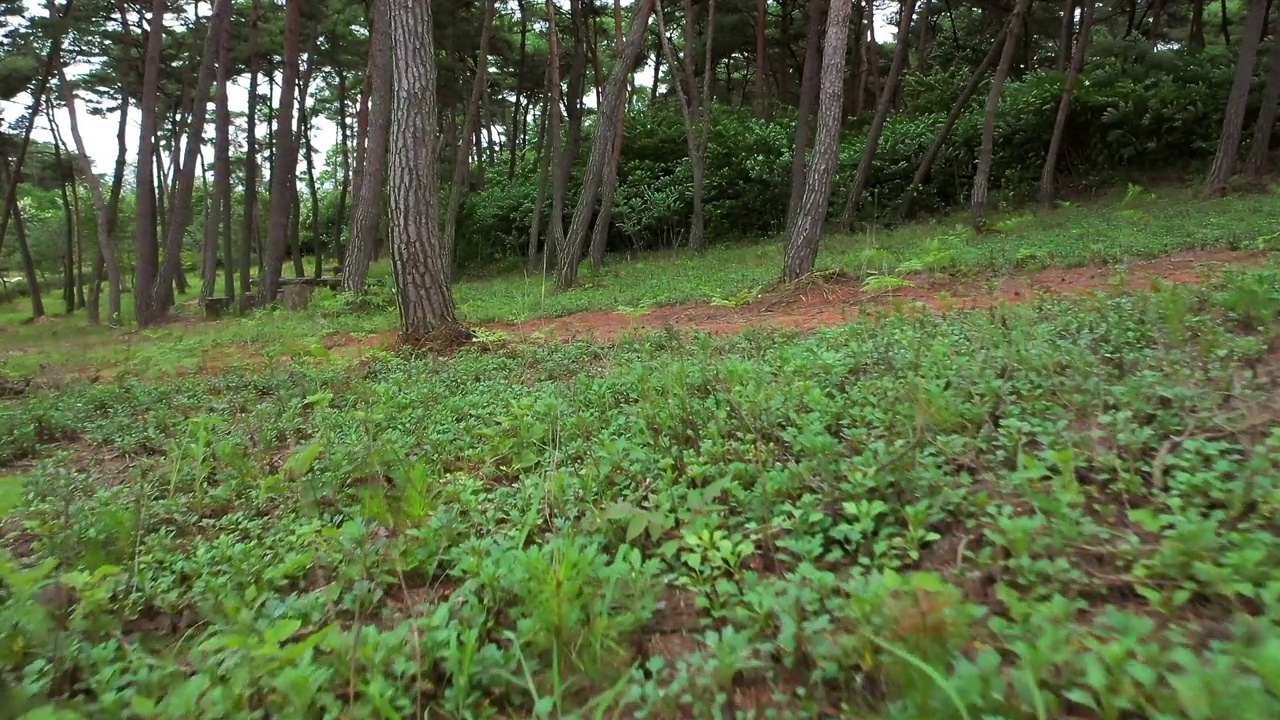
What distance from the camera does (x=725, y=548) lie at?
94.3 inches

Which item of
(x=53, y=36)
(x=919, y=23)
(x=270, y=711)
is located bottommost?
(x=270, y=711)

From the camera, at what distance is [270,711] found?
73.9 inches

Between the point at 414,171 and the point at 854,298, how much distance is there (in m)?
5.08

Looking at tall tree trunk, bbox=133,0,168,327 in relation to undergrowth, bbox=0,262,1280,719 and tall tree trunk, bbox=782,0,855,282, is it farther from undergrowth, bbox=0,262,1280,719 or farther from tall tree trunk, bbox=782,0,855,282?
tall tree trunk, bbox=782,0,855,282

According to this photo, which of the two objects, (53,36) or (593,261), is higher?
(53,36)

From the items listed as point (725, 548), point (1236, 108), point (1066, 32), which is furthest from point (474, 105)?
point (725, 548)

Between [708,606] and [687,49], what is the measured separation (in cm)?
1778

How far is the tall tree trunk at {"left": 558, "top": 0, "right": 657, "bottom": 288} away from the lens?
1212 cm

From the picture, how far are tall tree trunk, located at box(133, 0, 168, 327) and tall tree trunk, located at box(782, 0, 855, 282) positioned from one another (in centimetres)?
1300

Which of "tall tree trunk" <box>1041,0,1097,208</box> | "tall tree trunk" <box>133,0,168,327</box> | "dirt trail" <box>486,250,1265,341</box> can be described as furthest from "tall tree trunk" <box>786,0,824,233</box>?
"tall tree trunk" <box>133,0,168,327</box>

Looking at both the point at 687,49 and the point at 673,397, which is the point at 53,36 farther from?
the point at 673,397

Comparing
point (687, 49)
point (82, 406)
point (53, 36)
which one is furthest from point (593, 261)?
point (53, 36)

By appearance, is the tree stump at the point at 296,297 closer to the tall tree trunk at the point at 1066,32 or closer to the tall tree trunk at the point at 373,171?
the tall tree trunk at the point at 373,171

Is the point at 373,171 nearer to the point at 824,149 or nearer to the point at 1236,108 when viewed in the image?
the point at 824,149
